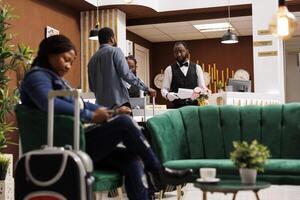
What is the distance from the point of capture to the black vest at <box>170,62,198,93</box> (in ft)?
18.3

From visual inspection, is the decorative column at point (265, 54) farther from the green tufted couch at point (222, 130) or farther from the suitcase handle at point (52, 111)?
the suitcase handle at point (52, 111)

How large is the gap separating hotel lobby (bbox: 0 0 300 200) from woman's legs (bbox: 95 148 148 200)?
6cm

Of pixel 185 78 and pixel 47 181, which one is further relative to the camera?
pixel 185 78

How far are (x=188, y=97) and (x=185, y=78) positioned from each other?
13.9 inches

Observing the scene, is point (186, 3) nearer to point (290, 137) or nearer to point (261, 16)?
point (261, 16)

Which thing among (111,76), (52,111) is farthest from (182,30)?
(52,111)

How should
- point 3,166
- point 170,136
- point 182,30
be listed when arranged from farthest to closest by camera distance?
point 182,30 < point 3,166 < point 170,136

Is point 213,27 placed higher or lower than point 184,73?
higher

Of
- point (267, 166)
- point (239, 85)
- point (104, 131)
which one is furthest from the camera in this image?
point (239, 85)

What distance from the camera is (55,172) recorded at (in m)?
2.56

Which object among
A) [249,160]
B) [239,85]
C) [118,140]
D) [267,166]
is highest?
[239,85]

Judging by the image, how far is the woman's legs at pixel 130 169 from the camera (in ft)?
9.26

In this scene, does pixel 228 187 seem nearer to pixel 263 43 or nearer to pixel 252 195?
pixel 252 195

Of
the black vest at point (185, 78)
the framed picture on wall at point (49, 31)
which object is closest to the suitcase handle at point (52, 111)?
the black vest at point (185, 78)
